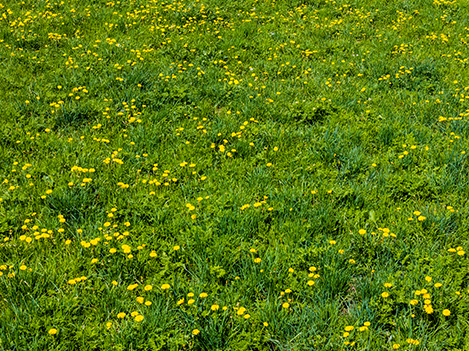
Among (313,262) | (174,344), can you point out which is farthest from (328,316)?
(174,344)

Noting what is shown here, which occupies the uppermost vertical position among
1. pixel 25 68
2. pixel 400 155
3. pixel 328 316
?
pixel 25 68

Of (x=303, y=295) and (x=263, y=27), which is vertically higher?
(x=263, y=27)

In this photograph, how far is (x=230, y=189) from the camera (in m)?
4.04

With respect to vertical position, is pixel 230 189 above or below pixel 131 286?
above

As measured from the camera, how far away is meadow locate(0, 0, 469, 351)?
2896 mm

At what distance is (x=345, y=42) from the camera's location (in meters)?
7.33

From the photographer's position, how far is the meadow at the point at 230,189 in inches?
114

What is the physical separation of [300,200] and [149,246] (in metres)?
1.40

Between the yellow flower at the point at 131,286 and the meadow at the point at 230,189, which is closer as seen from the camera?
the meadow at the point at 230,189

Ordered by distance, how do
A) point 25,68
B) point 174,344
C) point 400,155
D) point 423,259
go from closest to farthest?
point 174,344 < point 423,259 < point 400,155 < point 25,68

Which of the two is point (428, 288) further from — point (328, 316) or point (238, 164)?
point (238, 164)

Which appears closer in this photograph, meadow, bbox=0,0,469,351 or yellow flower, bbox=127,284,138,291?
meadow, bbox=0,0,469,351

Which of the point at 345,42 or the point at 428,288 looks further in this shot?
the point at 345,42

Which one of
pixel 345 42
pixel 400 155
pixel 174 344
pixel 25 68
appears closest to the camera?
pixel 174 344
